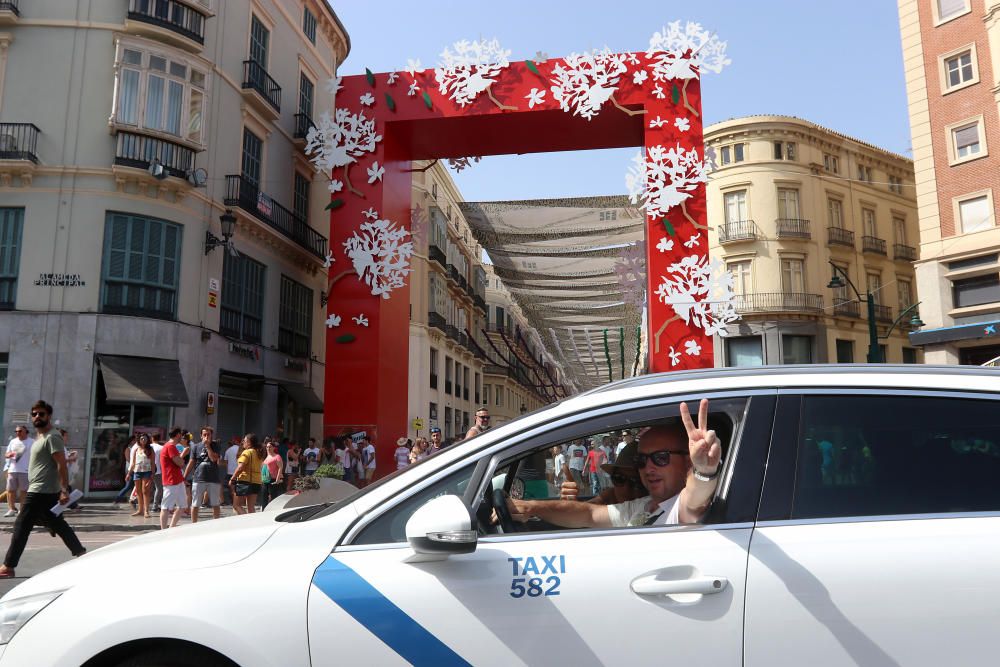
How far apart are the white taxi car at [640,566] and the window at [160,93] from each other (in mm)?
19517

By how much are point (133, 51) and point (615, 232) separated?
13.4m

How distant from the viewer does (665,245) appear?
16.7 meters

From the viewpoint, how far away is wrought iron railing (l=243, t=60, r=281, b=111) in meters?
22.9

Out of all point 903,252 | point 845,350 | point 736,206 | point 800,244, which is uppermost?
point 736,206

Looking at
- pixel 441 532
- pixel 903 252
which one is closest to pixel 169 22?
pixel 441 532

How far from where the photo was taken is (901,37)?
29359mm

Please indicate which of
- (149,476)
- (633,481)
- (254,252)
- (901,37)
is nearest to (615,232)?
(254,252)

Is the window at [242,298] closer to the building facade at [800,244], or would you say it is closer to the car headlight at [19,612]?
the car headlight at [19,612]

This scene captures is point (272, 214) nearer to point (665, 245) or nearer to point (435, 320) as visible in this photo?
point (665, 245)

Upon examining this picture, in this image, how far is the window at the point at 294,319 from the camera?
83.1 ft

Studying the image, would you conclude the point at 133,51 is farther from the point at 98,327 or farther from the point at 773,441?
the point at 773,441

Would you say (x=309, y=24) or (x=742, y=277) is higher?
(x=309, y=24)

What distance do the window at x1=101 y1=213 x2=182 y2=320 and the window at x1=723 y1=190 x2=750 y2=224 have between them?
30140mm

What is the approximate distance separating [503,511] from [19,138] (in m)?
20.6
